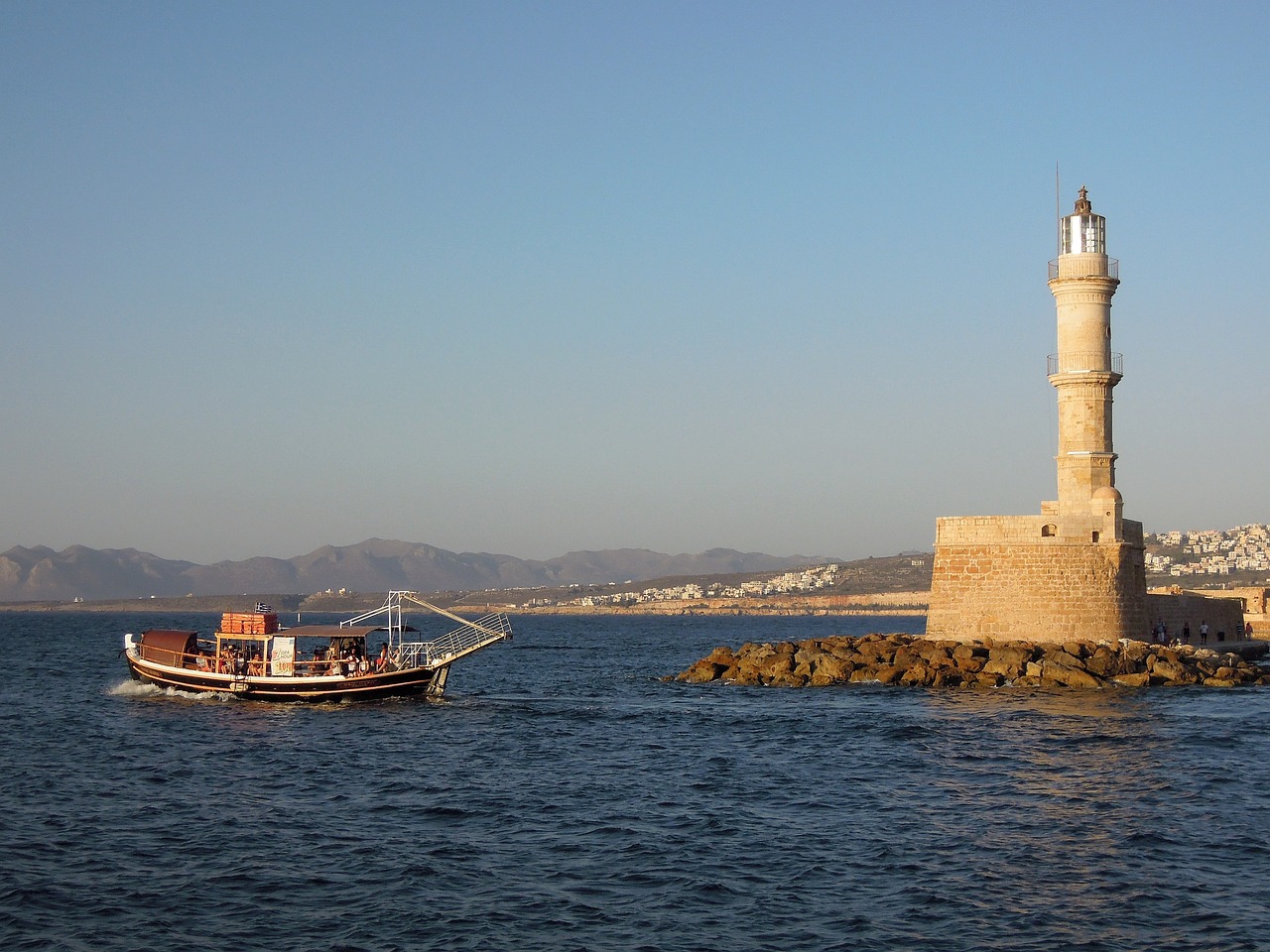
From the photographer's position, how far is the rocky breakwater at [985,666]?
34.1 metres

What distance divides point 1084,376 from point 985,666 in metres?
8.79

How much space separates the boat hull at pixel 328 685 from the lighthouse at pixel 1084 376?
18014 millimetres

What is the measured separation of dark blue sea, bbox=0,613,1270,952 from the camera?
13.3 metres

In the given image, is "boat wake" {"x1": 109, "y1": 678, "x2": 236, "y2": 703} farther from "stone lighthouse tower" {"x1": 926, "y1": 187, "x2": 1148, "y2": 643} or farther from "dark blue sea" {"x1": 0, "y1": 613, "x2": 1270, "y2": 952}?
"stone lighthouse tower" {"x1": 926, "y1": 187, "x2": 1148, "y2": 643}

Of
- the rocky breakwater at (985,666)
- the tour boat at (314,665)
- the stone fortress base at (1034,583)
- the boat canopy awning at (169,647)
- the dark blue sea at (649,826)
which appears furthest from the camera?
the stone fortress base at (1034,583)

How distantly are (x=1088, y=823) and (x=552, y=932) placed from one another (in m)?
8.54

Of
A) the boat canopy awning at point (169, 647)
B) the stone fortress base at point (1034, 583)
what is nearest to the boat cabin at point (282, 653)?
the boat canopy awning at point (169, 647)

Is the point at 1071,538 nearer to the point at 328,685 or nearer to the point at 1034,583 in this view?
the point at 1034,583

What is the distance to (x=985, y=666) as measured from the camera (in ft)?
115

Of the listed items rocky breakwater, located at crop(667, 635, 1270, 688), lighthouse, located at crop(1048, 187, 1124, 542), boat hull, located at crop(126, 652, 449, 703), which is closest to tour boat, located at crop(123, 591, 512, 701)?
boat hull, located at crop(126, 652, 449, 703)

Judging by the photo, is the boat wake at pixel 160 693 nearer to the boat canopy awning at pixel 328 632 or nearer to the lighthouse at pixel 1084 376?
the boat canopy awning at pixel 328 632

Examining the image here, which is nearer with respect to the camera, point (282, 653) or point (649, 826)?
point (649, 826)

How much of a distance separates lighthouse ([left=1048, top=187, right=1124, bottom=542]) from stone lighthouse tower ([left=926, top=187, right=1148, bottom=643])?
0.03m

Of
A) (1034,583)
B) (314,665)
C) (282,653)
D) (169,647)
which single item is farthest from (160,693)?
(1034,583)
